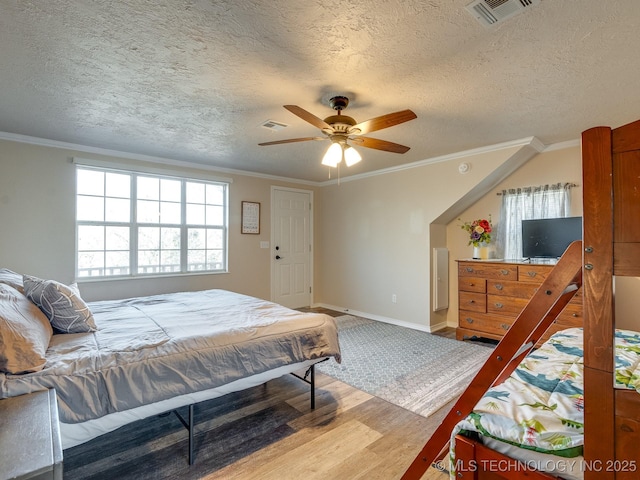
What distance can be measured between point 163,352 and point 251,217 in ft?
11.8

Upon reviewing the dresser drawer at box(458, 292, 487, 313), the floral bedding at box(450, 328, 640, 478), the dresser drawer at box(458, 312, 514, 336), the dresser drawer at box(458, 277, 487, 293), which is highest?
the dresser drawer at box(458, 277, 487, 293)

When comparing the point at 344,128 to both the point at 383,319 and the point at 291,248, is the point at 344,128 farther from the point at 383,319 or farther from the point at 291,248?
the point at 291,248

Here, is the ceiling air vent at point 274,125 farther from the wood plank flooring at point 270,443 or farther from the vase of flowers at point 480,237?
the vase of flowers at point 480,237

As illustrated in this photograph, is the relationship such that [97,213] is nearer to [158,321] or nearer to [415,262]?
[158,321]

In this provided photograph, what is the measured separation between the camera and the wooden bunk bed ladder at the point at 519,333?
1.03 m

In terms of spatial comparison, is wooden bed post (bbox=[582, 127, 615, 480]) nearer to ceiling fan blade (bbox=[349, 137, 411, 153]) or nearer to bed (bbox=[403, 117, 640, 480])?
bed (bbox=[403, 117, 640, 480])

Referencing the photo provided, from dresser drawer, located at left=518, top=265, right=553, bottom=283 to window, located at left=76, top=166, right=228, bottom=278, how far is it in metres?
3.98

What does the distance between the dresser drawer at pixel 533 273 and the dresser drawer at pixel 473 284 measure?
1.34 feet

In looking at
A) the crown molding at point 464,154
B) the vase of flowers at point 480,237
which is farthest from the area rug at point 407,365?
the crown molding at point 464,154

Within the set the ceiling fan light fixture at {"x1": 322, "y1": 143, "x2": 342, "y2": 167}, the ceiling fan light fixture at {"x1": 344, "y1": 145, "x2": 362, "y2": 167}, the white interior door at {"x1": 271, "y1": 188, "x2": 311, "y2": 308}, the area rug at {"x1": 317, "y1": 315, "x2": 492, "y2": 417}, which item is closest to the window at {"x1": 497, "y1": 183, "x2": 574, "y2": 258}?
the area rug at {"x1": 317, "y1": 315, "x2": 492, "y2": 417}

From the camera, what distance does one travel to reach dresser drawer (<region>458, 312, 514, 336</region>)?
3.67m

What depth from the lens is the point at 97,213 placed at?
3.90 meters

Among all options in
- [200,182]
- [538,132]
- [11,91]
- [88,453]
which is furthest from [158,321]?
[538,132]

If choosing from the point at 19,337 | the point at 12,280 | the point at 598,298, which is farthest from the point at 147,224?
the point at 598,298
